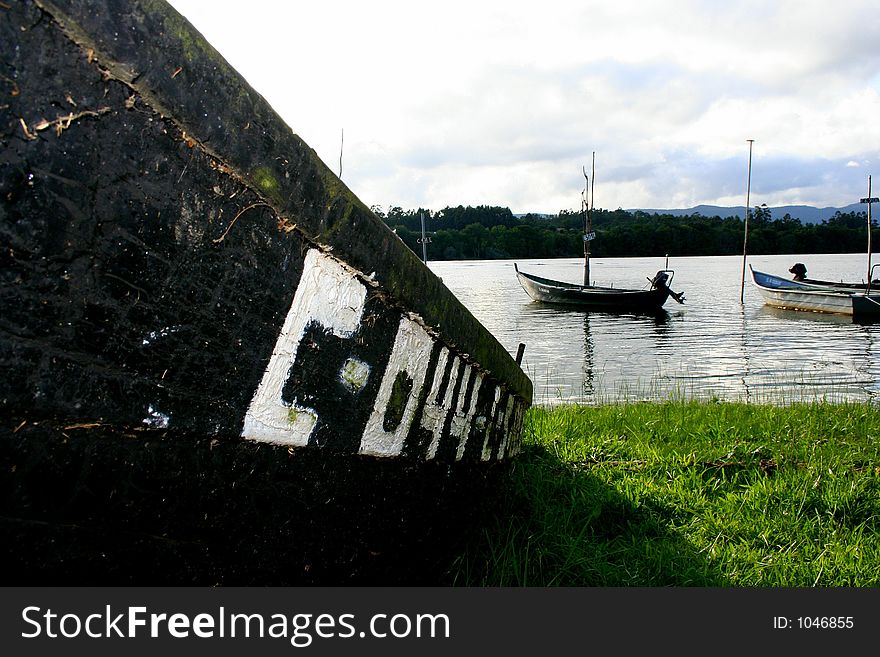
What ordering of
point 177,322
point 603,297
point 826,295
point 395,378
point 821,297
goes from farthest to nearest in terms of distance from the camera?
1. point 603,297
2. point 821,297
3. point 826,295
4. point 395,378
5. point 177,322

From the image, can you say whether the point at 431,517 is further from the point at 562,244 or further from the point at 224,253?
the point at 562,244

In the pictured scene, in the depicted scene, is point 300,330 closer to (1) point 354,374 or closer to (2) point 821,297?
(1) point 354,374

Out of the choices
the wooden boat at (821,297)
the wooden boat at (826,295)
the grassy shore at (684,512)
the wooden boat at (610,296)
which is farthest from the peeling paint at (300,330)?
the wooden boat at (610,296)

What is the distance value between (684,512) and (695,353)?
62.2 feet

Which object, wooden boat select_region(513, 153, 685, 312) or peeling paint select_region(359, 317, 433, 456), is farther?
wooden boat select_region(513, 153, 685, 312)

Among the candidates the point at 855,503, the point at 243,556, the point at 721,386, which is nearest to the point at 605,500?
the point at 855,503

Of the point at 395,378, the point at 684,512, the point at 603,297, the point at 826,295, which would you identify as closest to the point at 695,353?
the point at 826,295

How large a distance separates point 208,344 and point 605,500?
2.51 meters

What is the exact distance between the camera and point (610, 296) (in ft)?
107

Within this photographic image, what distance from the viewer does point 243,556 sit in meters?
1.64

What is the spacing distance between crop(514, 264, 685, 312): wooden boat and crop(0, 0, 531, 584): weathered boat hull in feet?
100

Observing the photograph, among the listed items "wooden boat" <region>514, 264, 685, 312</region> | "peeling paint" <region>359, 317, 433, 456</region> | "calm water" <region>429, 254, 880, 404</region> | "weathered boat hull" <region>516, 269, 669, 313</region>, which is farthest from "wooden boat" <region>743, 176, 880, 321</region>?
"peeling paint" <region>359, 317, 433, 456</region>

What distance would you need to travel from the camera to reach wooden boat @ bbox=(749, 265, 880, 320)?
86.5ft

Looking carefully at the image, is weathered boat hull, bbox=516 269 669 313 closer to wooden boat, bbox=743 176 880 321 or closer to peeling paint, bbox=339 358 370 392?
wooden boat, bbox=743 176 880 321
